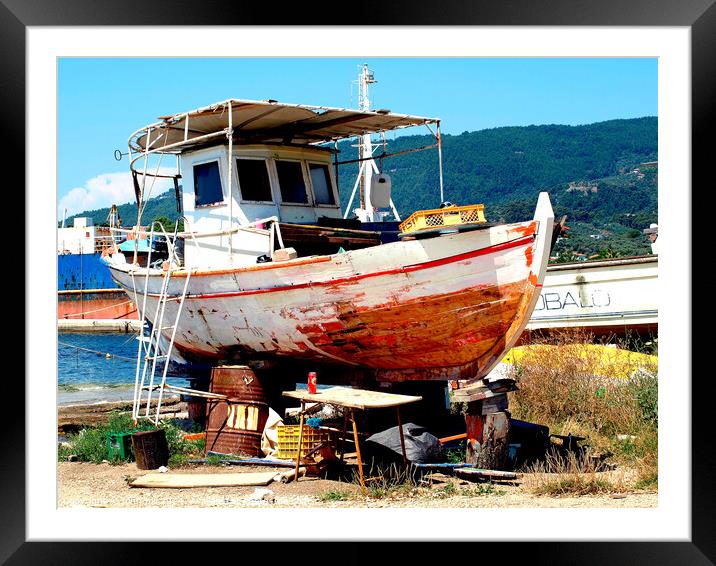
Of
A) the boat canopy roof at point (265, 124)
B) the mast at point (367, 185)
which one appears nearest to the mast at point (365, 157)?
the mast at point (367, 185)

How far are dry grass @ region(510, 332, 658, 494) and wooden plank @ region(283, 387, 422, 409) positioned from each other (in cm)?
165

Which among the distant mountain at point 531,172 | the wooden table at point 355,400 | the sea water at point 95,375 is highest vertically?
the distant mountain at point 531,172

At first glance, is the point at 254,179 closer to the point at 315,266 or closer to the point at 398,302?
the point at 315,266

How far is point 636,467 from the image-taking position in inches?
371

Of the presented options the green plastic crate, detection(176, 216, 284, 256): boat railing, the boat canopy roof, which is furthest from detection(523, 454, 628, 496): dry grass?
the boat canopy roof

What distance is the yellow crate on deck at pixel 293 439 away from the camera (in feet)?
32.3

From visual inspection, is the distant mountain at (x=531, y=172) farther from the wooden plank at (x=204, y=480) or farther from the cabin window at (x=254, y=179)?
the wooden plank at (x=204, y=480)
